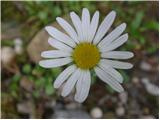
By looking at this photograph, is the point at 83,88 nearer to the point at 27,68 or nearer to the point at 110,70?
the point at 110,70

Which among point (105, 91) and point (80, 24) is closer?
point (80, 24)

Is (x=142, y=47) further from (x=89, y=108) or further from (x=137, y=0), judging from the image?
(x=89, y=108)

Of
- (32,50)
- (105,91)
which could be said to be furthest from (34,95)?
(105,91)

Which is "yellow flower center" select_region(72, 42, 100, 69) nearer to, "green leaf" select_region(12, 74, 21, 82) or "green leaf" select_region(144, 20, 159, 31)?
"green leaf" select_region(12, 74, 21, 82)

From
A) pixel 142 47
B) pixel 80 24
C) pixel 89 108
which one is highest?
pixel 80 24

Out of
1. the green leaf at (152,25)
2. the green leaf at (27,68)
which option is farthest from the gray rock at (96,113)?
the green leaf at (152,25)

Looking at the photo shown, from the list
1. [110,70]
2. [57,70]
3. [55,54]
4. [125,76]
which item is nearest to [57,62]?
[55,54]

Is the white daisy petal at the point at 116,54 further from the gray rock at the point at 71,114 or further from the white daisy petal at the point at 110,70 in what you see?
the gray rock at the point at 71,114
